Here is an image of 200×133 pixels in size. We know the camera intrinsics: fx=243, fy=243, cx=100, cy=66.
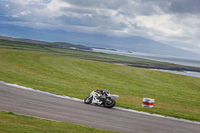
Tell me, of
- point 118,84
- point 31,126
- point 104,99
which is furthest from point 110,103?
point 118,84

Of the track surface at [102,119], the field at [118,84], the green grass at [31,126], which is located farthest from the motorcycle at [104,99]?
the green grass at [31,126]

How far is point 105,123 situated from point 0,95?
28.5ft

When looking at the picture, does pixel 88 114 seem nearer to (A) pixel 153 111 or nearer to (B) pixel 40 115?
(B) pixel 40 115

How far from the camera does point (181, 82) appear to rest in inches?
1767

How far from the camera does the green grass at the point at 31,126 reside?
9.29m

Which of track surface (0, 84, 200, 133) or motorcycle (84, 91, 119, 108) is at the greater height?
motorcycle (84, 91, 119, 108)

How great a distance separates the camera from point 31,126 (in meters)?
10.2

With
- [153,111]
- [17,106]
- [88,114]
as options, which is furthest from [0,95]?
[153,111]

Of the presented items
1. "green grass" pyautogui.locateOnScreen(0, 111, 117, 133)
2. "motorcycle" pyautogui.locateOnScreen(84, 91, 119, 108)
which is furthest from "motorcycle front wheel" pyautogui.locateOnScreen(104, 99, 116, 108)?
"green grass" pyautogui.locateOnScreen(0, 111, 117, 133)

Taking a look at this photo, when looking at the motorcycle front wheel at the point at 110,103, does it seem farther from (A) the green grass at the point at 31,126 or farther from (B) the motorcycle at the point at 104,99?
(A) the green grass at the point at 31,126

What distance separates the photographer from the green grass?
30.5 ft

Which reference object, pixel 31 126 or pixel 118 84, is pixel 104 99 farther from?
pixel 118 84

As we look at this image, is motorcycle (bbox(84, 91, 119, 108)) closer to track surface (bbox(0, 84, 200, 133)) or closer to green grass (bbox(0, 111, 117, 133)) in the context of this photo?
track surface (bbox(0, 84, 200, 133))

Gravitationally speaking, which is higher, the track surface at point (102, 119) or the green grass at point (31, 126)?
the green grass at point (31, 126)
